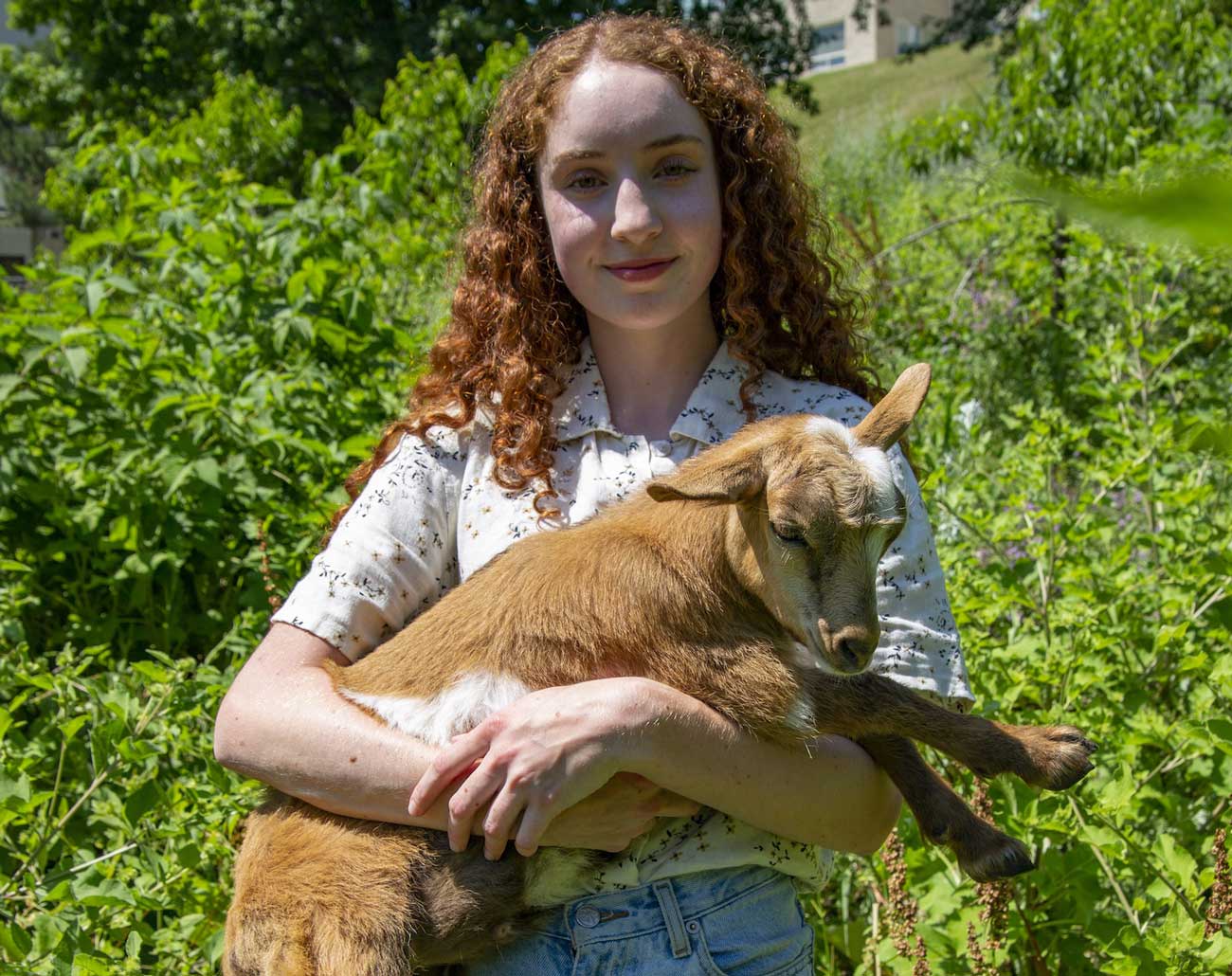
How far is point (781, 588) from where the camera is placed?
8.15 ft

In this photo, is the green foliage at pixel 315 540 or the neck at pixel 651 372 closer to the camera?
the neck at pixel 651 372

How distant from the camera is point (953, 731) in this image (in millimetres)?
2600

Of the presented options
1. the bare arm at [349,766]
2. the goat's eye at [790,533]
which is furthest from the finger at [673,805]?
the goat's eye at [790,533]

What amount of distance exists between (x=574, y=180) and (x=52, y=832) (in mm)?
2278

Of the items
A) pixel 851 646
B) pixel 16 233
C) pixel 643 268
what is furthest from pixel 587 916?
pixel 16 233

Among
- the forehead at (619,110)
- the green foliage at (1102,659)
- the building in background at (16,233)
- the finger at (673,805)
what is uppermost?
the forehead at (619,110)

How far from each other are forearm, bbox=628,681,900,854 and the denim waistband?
0.15 m

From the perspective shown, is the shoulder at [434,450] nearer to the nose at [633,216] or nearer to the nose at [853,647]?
the nose at [633,216]

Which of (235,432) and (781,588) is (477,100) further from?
(781,588)

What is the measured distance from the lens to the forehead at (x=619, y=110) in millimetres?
2807

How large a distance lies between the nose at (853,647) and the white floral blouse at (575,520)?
1.16 ft

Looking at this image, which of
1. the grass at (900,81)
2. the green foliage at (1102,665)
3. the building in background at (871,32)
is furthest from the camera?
the building in background at (871,32)

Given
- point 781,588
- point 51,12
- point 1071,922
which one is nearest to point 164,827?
point 781,588

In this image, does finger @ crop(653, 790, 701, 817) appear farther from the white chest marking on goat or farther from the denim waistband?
the white chest marking on goat
